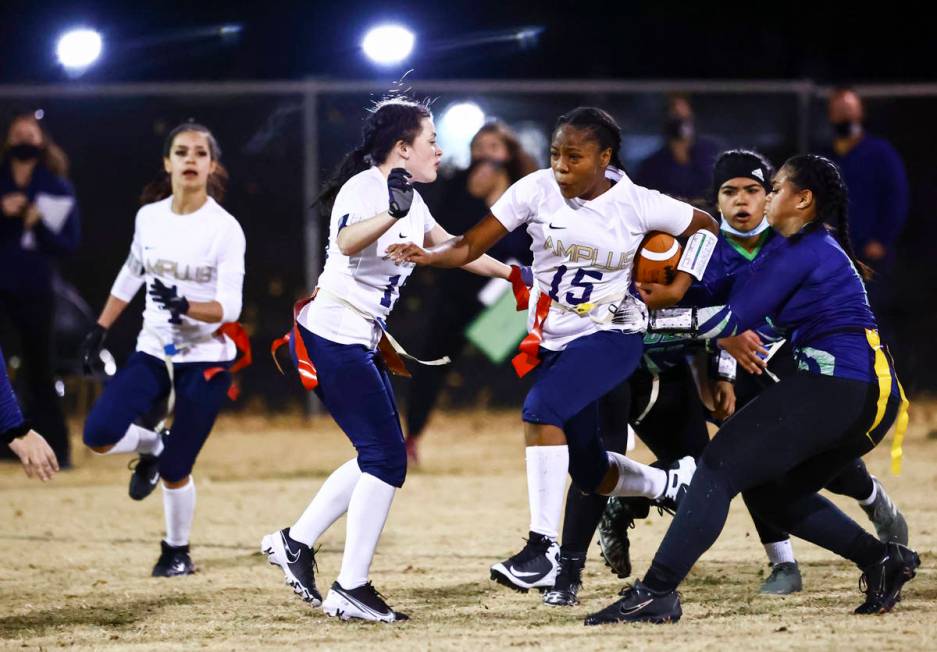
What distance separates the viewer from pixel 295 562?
225 inches

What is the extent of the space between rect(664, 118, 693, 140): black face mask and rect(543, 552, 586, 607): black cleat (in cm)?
618

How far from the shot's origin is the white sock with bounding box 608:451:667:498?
593 cm

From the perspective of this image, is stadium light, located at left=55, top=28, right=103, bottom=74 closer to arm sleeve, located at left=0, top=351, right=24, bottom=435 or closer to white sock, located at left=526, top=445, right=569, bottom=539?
arm sleeve, located at left=0, top=351, right=24, bottom=435

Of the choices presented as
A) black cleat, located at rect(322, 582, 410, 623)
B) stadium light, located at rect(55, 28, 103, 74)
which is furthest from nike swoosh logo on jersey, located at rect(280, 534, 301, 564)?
stadium light, located at rect(55, 28, 103, 74)

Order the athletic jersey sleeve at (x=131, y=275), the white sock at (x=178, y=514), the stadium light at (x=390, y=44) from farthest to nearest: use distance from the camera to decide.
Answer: the stadium light at (x=390, y=44)
the athletic jersey sleeve at (x=131, y=275)
the white sock at (x=178, y=514)

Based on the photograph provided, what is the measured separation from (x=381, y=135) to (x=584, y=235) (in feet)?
2.86

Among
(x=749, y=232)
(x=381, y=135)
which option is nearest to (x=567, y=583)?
(x=749, y=232)

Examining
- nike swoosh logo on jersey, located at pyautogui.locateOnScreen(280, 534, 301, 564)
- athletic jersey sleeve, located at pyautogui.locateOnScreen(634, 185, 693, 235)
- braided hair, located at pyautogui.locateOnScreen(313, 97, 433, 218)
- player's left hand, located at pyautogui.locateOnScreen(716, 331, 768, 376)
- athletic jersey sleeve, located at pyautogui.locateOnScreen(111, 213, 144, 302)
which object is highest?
braided hair, located at pyautogui.locateOnScreen(313, 97, 433, 218)

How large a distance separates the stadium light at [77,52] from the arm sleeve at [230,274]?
239 inches

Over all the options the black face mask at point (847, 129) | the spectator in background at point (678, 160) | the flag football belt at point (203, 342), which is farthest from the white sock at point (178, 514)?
the black face mask at point (847, 129)

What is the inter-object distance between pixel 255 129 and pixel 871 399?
7943 mm

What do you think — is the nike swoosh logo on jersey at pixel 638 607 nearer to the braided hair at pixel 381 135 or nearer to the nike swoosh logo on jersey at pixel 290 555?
the nike swoosh logo on jersey at pixel 290 555

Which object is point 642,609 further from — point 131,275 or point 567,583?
point 131,275

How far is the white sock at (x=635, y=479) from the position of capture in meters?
5.93
